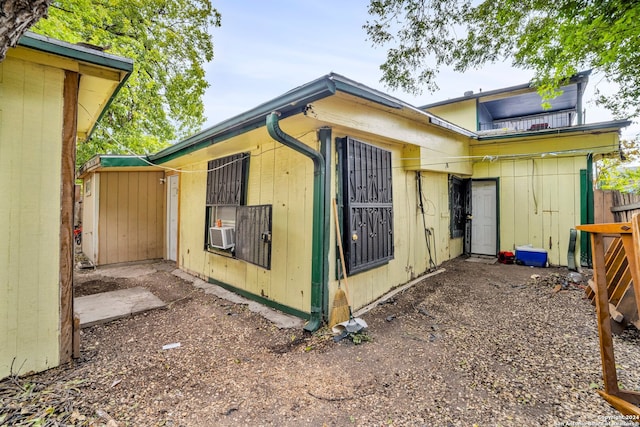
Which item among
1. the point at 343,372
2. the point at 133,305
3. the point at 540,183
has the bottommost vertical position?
the point at 343,372

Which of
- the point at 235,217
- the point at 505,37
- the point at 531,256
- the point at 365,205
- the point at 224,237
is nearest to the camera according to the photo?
the point at 365,205

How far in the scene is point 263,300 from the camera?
397cm

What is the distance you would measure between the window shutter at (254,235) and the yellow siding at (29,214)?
6.73ft

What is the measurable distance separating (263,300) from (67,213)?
2.49 meters

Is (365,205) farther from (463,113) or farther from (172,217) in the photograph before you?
(463,113)

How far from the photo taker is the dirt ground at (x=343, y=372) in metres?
1.83

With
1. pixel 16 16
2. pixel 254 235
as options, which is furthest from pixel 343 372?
pixel 16 16

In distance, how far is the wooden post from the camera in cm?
231

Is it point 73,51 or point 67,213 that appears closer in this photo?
point 73,51

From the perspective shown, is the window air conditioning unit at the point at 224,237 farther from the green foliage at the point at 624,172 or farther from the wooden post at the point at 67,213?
the green foliage at the point at 624,172

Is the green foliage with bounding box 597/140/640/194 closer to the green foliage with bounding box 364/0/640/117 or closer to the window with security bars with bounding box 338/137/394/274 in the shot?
the green foliage with bounding box 364/0/640/117

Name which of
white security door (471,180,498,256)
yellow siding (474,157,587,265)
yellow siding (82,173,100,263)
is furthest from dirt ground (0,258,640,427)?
yellow siding (82,173,100,263)

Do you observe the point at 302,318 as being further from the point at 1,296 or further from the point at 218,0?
the point at 218,0

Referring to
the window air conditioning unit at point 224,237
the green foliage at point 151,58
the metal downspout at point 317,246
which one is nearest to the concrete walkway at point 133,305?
the metal downspout at point 317,246
